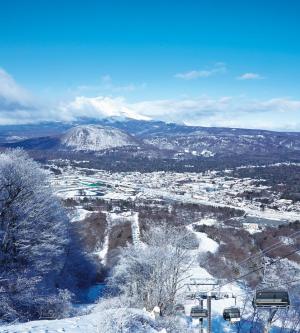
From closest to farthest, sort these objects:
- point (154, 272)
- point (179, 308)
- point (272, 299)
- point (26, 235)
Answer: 1. point (272, 299)
2. point (26, 235)
3. point (179, 308)
4. point (154, 272)

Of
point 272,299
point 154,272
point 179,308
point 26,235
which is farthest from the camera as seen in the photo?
point 154,272

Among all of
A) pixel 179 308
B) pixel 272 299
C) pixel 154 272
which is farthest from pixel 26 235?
pixel 272 299

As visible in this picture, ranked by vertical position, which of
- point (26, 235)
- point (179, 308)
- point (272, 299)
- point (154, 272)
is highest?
point (272, 299)

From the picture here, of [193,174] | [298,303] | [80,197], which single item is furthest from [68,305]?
[193,174]

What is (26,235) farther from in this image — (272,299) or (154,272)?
(272,299)

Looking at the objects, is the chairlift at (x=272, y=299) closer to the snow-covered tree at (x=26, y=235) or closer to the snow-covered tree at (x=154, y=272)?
the snow-covered tree at (x=154, y=272)

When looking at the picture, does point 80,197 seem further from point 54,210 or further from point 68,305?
point 68,305
